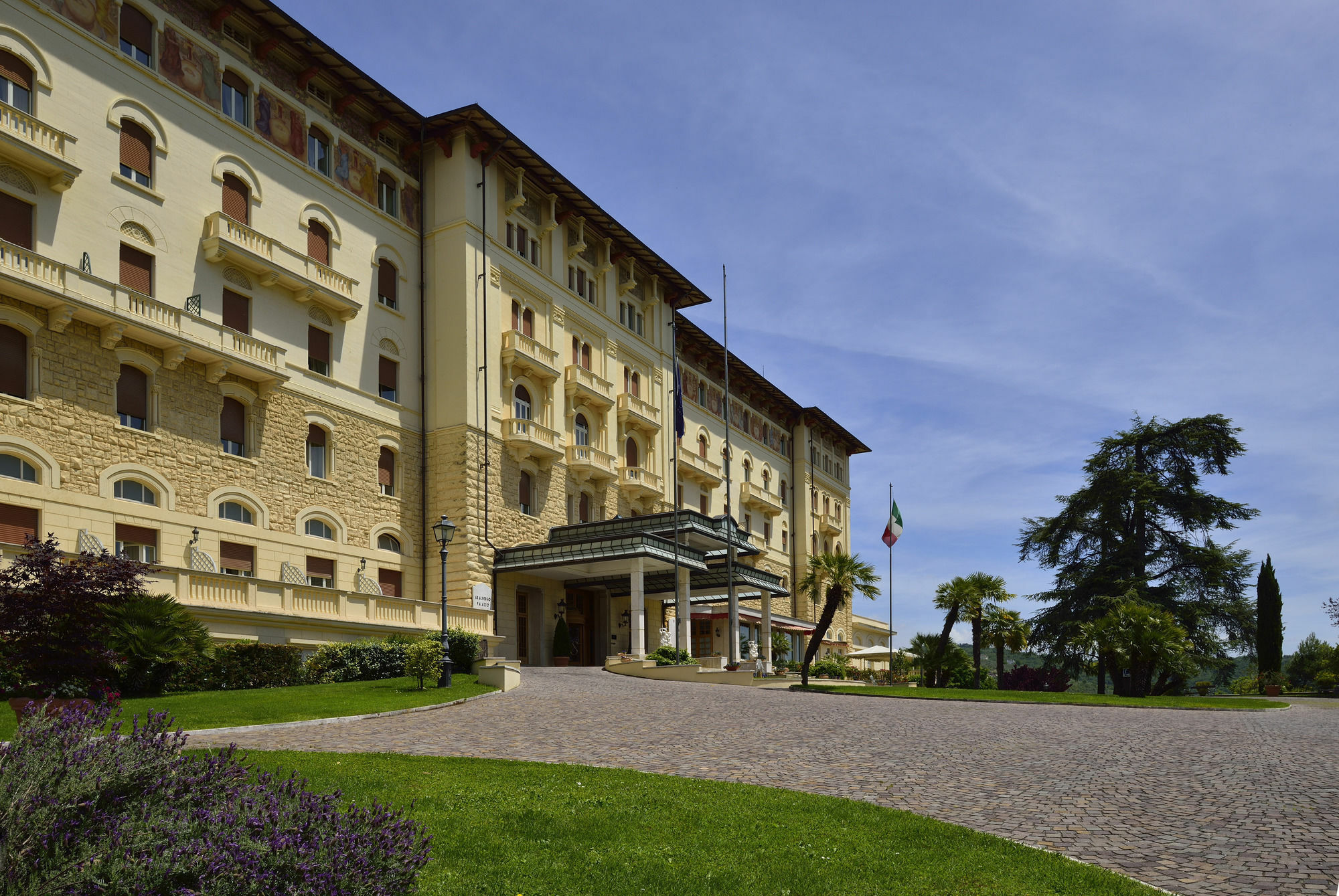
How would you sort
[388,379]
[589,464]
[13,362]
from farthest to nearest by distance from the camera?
[589,464]
[388,379]
[13,362]

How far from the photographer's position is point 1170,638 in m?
37.0

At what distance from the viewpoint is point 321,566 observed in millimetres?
31469

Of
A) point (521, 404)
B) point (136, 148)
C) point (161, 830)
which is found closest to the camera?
point (161, 830)

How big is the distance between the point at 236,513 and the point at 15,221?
878 centimetres

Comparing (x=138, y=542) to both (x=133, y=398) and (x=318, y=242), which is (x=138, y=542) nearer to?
(x=133, y=398)

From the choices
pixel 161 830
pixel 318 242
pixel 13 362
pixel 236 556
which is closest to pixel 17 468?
pixel 13 362

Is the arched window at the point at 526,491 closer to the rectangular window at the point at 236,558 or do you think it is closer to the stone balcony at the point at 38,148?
the rectangular window at the point at 236,558

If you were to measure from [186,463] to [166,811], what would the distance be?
2371cm

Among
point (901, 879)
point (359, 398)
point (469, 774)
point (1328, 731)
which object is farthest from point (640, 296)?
point (901, 879)

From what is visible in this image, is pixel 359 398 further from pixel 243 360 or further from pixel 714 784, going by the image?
pixel 714 784

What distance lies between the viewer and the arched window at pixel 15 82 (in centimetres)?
2430

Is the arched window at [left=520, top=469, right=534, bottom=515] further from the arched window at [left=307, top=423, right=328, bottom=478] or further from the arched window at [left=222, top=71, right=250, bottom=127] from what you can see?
the arched window at [left=222, top=71, right=250, bottom=127]

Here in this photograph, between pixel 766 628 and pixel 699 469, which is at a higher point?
pixel 699 469

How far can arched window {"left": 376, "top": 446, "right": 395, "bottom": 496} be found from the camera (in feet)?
113
